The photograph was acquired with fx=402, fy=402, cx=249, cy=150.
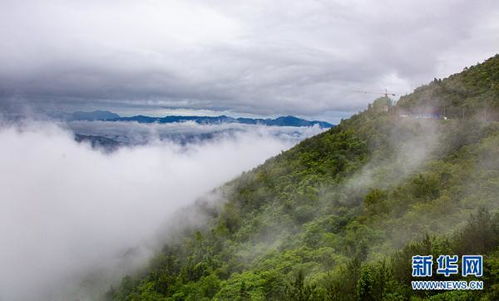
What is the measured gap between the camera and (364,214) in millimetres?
63312

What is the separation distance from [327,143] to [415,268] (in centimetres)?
8674

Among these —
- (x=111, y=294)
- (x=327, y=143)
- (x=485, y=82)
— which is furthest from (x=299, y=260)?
(x=111, y=294)

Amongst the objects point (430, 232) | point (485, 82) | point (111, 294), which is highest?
point (485, 82)

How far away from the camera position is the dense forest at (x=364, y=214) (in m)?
36.2

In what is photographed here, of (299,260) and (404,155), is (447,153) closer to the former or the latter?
(404,155)

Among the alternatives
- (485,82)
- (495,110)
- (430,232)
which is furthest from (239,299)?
(485,82)

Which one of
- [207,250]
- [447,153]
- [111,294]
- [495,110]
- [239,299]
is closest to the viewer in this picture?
[239,299]

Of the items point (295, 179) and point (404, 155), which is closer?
point (404, 155)

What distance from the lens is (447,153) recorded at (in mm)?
71062

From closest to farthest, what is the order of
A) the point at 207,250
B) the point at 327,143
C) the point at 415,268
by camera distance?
the point at 415,268, the point at 207,250, the point at 327,143

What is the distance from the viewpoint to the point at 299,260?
59.8 metres

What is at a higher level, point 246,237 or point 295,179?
point 295,179

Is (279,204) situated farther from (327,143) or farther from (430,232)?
(430,232)

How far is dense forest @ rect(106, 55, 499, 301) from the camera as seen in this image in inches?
1426
